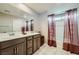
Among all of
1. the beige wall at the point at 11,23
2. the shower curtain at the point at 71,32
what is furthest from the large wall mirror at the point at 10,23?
the shower curtain at the point at 71,32

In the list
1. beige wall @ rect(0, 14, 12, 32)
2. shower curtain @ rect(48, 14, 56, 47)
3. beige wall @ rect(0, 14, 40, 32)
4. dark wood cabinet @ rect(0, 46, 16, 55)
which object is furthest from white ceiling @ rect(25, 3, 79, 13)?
dark wood cabinet @ rect(0, 46, 16, 55)

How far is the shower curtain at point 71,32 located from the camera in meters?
2.46

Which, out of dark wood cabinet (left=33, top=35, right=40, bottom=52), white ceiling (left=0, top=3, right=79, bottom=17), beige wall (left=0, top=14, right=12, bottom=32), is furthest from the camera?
dark wood cabinet (left=33, top=35, right=40, bottom=52)

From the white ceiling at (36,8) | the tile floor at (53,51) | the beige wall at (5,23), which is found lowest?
the tile floor at (53,51)

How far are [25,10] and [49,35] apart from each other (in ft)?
3.24

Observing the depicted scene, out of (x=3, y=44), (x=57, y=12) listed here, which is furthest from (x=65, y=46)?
(x=3, y=44)

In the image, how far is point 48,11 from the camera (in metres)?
2.39

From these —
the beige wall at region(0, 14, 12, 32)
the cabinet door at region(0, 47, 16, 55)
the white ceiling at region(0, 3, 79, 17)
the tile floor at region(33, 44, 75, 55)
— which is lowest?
the tile floor at region(33, 44, 75, 55)

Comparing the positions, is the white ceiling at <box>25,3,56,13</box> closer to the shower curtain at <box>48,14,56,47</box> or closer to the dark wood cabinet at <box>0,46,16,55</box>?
the shower curtain at <box>48,14,56,47</box>

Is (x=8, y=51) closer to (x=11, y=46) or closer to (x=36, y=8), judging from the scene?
(x=11, y=46)

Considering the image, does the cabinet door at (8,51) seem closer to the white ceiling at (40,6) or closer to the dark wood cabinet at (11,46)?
the dark wood cabinet at (11,46)

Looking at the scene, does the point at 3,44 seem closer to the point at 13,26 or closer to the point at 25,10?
the point at 13,26

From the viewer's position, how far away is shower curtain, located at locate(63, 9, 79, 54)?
246 centimetres

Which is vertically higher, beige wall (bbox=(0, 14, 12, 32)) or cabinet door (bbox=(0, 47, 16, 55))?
beige wall (bbox=(0, 14, 12, 32))
